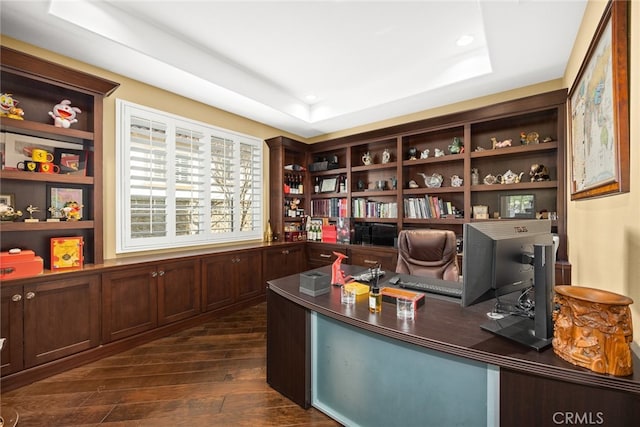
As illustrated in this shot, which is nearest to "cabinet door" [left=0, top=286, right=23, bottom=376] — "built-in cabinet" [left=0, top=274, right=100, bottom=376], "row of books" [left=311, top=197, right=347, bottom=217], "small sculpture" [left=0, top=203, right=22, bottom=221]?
"built-in cabinet" [left=0, top=274, right=100, bottom=376]

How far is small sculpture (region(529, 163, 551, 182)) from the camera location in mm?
2879

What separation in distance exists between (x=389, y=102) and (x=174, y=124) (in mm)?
2604

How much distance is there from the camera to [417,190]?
3621 mm

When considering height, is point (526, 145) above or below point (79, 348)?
above

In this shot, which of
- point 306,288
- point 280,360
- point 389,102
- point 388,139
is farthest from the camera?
point 388,139

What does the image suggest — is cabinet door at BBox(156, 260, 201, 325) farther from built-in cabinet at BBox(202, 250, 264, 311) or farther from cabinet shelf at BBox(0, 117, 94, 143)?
cabinet shelf at BBox(0, 117, 94, 143)

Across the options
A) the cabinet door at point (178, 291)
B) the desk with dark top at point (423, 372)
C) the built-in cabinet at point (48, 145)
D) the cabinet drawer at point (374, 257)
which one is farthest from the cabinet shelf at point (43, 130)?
the cabinet drawer at point (374, 257)

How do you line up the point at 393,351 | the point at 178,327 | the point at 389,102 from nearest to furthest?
the point at 393,351, the point at 178,327, the point at 389,102

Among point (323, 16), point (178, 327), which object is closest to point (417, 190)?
point (323, 16)

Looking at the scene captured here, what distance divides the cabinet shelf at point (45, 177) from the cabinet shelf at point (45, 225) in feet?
1.12

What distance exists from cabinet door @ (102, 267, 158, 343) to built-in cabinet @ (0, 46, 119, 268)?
0.97 ft

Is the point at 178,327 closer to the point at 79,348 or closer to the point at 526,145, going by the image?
the point at 79,348

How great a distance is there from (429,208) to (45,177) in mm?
3882

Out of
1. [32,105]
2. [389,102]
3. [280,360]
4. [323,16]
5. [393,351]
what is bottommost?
[280,360]
